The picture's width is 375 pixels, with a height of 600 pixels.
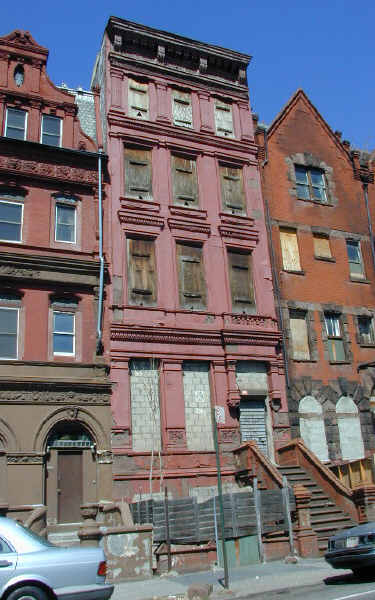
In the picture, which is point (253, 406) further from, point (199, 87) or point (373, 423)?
point (199, 87)

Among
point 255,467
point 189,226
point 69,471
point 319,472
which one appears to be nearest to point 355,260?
point 189,226

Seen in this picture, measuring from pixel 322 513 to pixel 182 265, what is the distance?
1001 centimetres

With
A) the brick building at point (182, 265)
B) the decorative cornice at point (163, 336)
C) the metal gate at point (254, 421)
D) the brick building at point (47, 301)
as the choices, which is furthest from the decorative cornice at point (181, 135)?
the metal gate at point (254, 421)

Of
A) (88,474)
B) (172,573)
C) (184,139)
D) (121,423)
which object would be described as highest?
(184,139)

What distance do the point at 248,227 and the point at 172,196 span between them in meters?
3.43

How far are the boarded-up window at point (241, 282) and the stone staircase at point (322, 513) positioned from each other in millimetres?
A: 6426

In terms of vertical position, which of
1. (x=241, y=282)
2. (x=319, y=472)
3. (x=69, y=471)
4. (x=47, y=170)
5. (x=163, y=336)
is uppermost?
(x=47, y=170)

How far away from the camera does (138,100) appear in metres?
24.5

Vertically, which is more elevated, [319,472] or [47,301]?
[47,301]

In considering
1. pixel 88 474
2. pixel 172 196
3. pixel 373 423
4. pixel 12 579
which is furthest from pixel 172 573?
pixel 172 196

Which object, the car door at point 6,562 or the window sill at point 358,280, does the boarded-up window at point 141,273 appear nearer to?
the window sill at point 358,280

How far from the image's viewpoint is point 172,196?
76.7ft

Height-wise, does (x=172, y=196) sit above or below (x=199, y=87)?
below

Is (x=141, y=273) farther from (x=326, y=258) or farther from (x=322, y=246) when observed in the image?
(x=322, y=246)
